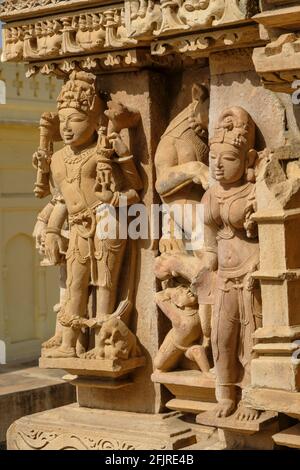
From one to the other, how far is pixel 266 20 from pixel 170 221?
190cm

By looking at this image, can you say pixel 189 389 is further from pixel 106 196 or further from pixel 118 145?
Result: pixel 118 145

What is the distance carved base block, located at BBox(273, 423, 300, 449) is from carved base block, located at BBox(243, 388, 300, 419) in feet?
0.61

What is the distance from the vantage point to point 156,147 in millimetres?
6613

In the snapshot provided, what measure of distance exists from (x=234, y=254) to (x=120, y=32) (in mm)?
1616

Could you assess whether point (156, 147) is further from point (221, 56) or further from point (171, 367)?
point (171, 367)

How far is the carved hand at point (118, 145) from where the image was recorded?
646 centimetres

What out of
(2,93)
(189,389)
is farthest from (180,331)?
(2,93)

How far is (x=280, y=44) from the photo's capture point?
4.87 metres

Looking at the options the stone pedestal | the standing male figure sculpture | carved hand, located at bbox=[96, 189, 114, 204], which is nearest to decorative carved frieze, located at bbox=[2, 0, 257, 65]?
the standing male figure sculpture

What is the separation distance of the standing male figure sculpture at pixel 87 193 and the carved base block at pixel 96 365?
2.0 inches

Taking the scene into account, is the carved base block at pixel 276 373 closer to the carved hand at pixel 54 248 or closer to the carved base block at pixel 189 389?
the carved base block at pixel 189 389
